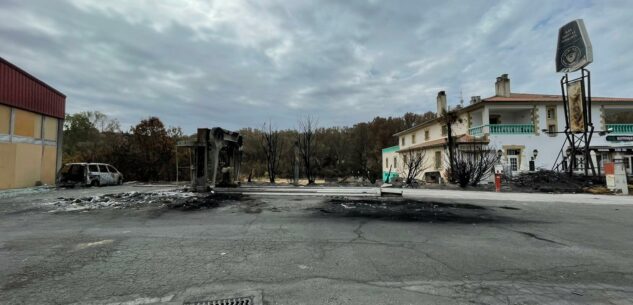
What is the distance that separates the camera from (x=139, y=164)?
30.5 meters

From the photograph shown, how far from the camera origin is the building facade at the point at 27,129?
18.5 meters

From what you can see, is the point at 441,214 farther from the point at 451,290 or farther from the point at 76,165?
the point at 76,165

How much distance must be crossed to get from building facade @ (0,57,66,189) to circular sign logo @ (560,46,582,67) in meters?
34.3

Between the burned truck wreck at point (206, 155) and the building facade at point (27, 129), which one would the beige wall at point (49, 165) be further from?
the burned truck wreck at point (206, 155)

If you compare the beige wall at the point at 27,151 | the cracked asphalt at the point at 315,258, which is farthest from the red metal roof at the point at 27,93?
the cracked asphalt at the point at 315,258

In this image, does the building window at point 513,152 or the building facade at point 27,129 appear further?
the building window at point 513,152

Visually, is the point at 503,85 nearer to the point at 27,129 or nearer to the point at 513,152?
the point at 513,152

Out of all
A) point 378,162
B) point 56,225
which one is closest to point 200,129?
point 56,225

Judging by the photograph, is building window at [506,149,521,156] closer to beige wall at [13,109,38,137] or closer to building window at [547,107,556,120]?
building window at [547,107,556,120]

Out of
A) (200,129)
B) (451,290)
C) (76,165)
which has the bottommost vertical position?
(451,290)

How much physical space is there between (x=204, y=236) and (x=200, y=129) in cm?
1104

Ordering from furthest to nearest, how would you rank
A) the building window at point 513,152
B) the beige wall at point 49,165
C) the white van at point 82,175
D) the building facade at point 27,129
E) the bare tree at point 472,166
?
the building window at point 513,152 → the beige wall at point 49,165 → the bare tree at point 472,166 → the white van at point 82,175 → the building facade at point 27,129

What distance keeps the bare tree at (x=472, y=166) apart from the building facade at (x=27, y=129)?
25.9m

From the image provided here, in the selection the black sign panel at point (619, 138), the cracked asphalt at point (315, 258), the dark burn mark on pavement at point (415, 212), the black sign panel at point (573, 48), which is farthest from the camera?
the black sign panel at point (619, 138)
